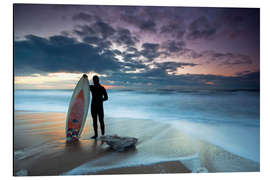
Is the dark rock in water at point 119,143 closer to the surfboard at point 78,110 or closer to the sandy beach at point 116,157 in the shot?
the sandy beach at point 116,157

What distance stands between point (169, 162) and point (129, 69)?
9.36 feet

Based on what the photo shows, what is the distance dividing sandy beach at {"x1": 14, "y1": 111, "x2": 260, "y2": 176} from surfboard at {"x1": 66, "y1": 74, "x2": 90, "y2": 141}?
0.65ft

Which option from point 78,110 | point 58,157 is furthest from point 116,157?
point 78,110

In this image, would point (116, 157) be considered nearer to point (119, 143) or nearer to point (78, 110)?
point (119, 143)

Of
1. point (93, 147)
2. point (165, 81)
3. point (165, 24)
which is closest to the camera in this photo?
point (93, 147)

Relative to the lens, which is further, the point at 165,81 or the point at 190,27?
the point at 165,81

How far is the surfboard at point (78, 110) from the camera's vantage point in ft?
8.34

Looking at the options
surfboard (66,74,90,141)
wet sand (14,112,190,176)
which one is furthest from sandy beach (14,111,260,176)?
surfboard (66,74,90,141)

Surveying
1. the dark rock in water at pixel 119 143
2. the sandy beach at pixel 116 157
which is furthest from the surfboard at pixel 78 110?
the dark rock in water at pixel 119 143

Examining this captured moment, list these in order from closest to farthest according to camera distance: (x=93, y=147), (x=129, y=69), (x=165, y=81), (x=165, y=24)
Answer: (x=93, y=147)
(x=165, y=24)
(x=129, y=69)
(x=165, y=81)
